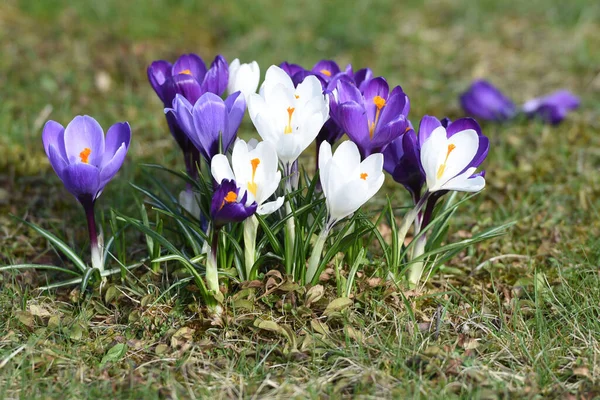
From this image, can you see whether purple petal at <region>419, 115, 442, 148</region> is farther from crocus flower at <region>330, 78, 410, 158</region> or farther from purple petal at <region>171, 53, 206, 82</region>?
purple petal at <region>171, 53, 206, 82</region>

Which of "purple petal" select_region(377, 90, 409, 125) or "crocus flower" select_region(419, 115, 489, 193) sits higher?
"purple petal" select_region(377, 90, 409, 125)

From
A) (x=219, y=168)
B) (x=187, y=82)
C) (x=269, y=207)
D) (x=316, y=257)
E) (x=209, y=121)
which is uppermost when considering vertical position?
(x=187, y=82)

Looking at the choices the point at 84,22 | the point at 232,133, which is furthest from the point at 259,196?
the point at 84,22

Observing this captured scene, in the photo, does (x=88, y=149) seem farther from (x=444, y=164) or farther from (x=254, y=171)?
(x=444, y=164)

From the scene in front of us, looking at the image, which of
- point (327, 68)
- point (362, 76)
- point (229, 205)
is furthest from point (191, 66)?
point (229, 205)

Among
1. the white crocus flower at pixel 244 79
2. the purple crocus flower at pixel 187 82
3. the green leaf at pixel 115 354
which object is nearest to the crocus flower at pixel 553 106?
the white crocus flower at pixel 244 79

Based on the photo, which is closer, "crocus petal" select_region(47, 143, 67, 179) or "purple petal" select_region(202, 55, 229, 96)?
"crocus petal" select_region(47, 143, 67, 179)

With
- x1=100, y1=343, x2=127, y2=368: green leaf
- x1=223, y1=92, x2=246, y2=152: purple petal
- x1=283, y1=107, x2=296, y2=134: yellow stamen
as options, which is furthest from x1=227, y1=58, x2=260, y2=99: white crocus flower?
x1=100, y1=343, x2=127, y2=368: green leaf
